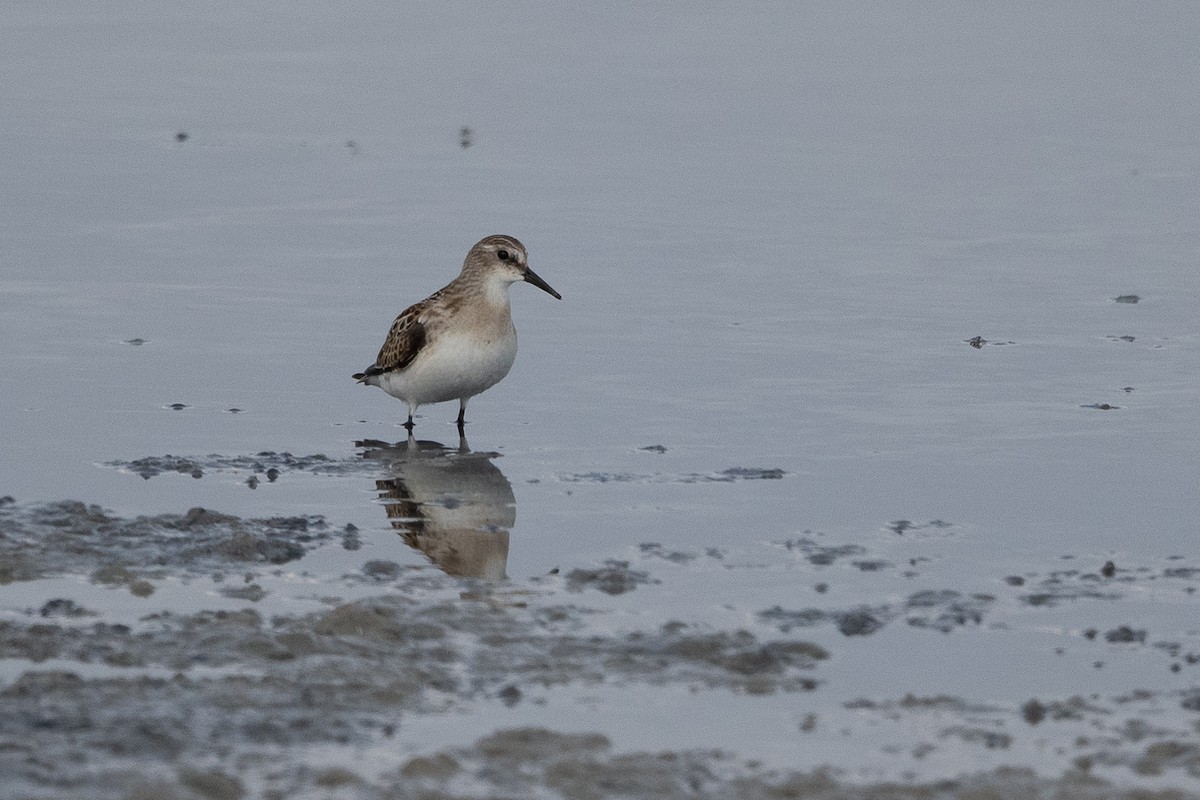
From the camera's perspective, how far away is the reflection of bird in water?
9922 mm

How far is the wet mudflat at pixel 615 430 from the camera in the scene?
24.5 feet

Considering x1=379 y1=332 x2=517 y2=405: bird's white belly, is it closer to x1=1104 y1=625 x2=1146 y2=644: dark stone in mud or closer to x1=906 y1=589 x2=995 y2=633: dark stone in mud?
x1=906 y1=589 x2=995 y2=633: dark stone in mud

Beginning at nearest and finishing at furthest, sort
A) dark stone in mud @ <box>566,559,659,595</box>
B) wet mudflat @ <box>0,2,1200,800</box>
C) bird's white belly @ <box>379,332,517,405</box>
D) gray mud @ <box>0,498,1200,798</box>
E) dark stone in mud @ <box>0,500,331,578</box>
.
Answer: gray mud @ <box>0,498,1200,798</box>
wet mudflat @ <box>0,2,1200,800</box>
dark stone in mud @ <box>566,559,659,595</box>
dark stone in mud @ <box>0,500,331,578</box>
bird's white belly @ <box>379,332,517,405</box>

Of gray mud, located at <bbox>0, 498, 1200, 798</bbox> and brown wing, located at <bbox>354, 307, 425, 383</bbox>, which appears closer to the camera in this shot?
gray mud, located at <bbox>0, 498, 1200, 798</bbox>

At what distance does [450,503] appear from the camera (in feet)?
36.1

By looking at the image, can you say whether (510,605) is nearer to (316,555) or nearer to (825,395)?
(316,555)

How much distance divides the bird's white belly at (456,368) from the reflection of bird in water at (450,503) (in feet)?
1.23

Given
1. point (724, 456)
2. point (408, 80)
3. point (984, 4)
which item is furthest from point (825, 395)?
point (984, 4)

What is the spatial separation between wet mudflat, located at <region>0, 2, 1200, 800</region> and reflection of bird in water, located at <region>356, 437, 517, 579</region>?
0.13 feet

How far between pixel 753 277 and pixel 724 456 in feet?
16.2

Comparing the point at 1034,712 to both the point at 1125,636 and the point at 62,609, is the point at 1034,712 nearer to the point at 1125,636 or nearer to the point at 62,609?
the point at 1125,636

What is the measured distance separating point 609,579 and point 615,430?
3.24 meters

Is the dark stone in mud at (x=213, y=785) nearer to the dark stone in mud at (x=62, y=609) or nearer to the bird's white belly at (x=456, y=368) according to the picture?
the dark stone in mud at (x=62, y=609)

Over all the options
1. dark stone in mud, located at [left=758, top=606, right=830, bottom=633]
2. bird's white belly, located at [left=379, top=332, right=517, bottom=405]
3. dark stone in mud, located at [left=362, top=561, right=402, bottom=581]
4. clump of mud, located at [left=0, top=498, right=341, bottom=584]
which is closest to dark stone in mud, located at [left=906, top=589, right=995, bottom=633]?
dark stone in mud, located at [left=758, top=606, right=830, bottom=633]
